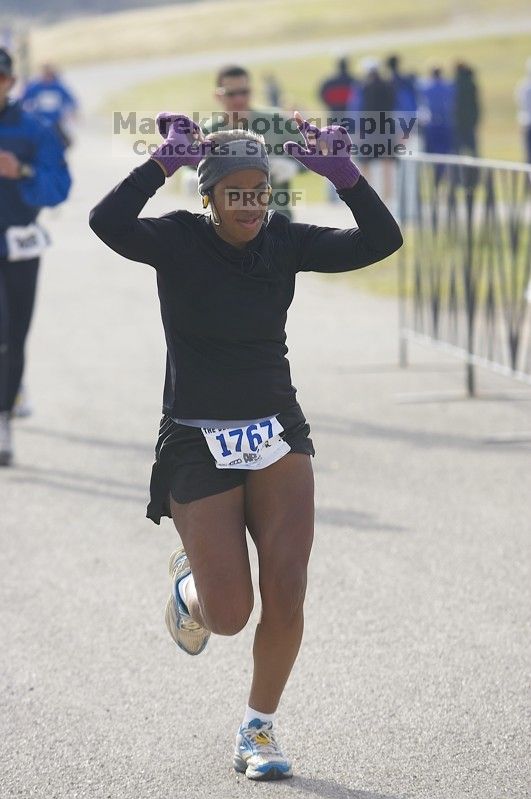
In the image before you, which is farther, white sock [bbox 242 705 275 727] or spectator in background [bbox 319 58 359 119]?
spectator in background [bbox 319 58 359 119]

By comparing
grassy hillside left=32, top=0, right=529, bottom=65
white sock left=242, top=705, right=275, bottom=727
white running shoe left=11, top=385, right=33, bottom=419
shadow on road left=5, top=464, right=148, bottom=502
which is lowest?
shadow on road left=5, top=464, right=148, bottom=502

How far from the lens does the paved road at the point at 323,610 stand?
4.37 m

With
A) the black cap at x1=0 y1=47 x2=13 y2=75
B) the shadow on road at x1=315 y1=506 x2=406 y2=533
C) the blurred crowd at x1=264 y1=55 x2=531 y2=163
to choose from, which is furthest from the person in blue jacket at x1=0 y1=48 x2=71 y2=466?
the blurred crowd at x1=264 y1=55 x2=531 y2=163

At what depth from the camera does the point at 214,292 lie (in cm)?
425

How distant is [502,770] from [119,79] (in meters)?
57.8

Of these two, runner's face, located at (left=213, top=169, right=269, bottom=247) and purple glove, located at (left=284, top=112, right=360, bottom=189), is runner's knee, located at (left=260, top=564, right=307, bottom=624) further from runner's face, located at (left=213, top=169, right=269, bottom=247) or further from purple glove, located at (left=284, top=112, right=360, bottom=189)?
purple glove, located at (left=284, top=112, right=360, bottom=189)

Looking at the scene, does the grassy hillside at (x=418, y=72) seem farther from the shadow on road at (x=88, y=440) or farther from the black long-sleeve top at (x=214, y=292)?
the black long-sleeve top at (x=214, y=292)

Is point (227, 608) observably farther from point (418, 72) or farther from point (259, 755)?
point (418, 72)

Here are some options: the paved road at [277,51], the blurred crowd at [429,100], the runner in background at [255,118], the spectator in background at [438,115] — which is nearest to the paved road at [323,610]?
the runner in background at [255,118]

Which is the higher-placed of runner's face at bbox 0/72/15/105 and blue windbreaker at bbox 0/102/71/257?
runner's face at bbox 0/72/15/105

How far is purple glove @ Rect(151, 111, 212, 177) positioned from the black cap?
12.4 ft

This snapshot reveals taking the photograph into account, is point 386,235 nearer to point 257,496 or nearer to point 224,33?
point 257,496

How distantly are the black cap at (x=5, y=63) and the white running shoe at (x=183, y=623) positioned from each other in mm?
3930

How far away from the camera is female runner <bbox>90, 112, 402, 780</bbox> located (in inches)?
165
